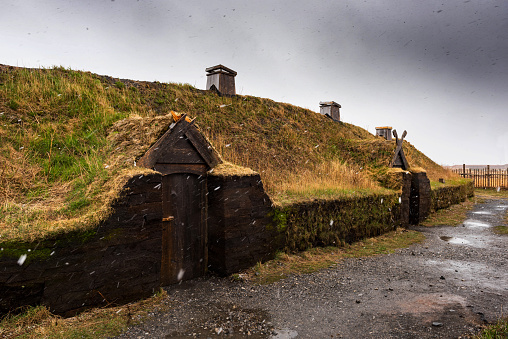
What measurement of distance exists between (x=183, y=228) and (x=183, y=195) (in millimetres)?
652

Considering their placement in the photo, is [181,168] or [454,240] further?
[454,240]

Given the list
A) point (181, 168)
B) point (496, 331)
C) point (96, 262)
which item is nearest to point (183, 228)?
point (181, 168)

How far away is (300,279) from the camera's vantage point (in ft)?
20.0

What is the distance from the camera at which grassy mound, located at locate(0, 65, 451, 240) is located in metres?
4.82

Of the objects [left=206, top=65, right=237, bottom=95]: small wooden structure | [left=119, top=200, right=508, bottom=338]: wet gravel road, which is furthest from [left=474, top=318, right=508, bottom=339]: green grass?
[left=206, top=65, right=237, bottom=95]: small wooden structure

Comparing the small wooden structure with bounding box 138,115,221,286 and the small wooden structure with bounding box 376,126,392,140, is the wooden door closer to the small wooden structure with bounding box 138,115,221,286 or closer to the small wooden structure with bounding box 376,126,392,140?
the small wooden structure with bounding box 138,115,221,286

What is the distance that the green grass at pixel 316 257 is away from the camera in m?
6.25

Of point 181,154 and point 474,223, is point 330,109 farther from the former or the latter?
point 181,154

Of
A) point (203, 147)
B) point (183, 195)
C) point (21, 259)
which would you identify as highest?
point (203, 147)

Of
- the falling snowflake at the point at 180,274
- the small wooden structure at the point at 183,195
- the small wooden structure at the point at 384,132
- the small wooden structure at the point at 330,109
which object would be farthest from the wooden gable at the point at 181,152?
the small wooden structure at the point at 384,132

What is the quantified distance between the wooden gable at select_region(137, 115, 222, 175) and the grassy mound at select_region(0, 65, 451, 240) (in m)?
0.23

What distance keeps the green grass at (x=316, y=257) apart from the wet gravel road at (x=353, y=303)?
310 millimetres

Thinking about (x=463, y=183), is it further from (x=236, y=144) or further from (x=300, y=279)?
(x=300, y=279)

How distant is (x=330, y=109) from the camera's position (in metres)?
20.2
